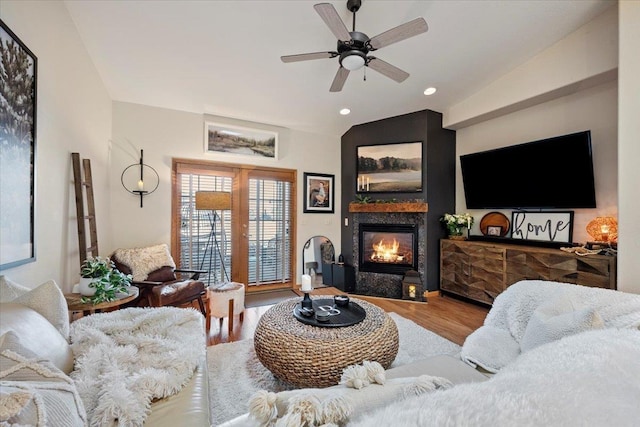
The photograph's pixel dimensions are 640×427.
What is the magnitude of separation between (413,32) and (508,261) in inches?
112

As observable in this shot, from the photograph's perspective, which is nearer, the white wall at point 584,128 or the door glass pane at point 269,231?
the white wall at point 584,128

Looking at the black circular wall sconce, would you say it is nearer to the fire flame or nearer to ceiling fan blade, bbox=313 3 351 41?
ceiling fan blade, bbox=313 3 351 41

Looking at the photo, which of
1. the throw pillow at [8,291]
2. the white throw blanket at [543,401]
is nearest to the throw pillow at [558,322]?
the white throw blanket at [543,401]

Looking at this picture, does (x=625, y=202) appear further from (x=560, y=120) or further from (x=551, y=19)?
(x=551, y=19)

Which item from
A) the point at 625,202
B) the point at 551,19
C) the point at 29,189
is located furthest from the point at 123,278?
the point at 551,19

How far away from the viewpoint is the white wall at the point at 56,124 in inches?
66.4

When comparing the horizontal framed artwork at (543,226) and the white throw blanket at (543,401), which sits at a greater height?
the horizontal framed artwork at (543,226)

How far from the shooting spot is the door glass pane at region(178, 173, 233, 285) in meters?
3.69

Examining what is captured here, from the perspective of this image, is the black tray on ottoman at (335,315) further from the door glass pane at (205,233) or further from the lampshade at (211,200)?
the door glass pane at (205,233)

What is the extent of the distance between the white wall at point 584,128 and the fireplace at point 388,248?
137cm

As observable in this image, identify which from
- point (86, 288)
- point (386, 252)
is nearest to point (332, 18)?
point (86, 288)

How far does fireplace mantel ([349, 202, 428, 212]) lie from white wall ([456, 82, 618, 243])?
3.44ft

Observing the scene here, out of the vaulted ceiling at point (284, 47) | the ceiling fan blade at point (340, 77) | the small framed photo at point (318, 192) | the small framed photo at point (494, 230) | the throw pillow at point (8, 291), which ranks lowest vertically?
the throw pillow at point (8, 291)

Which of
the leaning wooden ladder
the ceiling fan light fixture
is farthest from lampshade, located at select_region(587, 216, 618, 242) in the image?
the leaning wooden ladder
